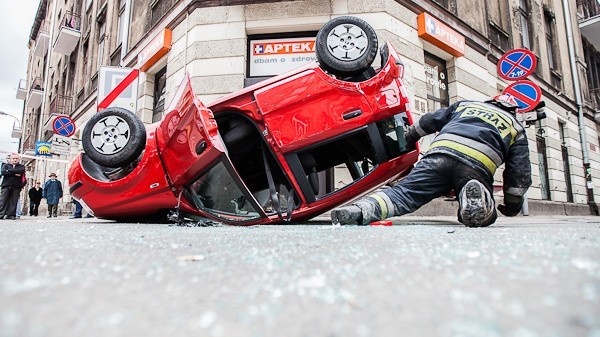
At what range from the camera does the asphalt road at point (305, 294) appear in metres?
0.49

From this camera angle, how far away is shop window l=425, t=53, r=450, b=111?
7703 millimetres

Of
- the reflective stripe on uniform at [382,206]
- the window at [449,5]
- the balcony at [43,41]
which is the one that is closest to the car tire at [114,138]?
the reflective stripe on uniform at [382,206]

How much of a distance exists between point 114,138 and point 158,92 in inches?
230

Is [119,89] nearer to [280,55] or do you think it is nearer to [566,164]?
[280,55]

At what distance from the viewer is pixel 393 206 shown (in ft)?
8.95

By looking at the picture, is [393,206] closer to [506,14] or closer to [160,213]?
[160,213]

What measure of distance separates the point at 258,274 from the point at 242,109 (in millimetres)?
2358

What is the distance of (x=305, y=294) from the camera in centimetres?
67

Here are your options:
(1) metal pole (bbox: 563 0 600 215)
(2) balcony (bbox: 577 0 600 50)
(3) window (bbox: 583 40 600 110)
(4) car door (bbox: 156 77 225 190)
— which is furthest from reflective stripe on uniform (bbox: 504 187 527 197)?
(2) balcony (bbox: 577 0 600 50)

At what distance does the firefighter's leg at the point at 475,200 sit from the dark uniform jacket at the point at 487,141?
0.08m

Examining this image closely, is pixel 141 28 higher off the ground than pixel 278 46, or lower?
higher

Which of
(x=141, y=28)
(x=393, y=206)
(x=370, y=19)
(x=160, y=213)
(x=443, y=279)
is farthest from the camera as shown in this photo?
(x=141, y=28)

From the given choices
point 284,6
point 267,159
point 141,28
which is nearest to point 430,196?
point 267,159

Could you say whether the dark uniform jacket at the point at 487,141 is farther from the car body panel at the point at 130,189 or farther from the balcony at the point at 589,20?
the balcony at the point at 589,20
